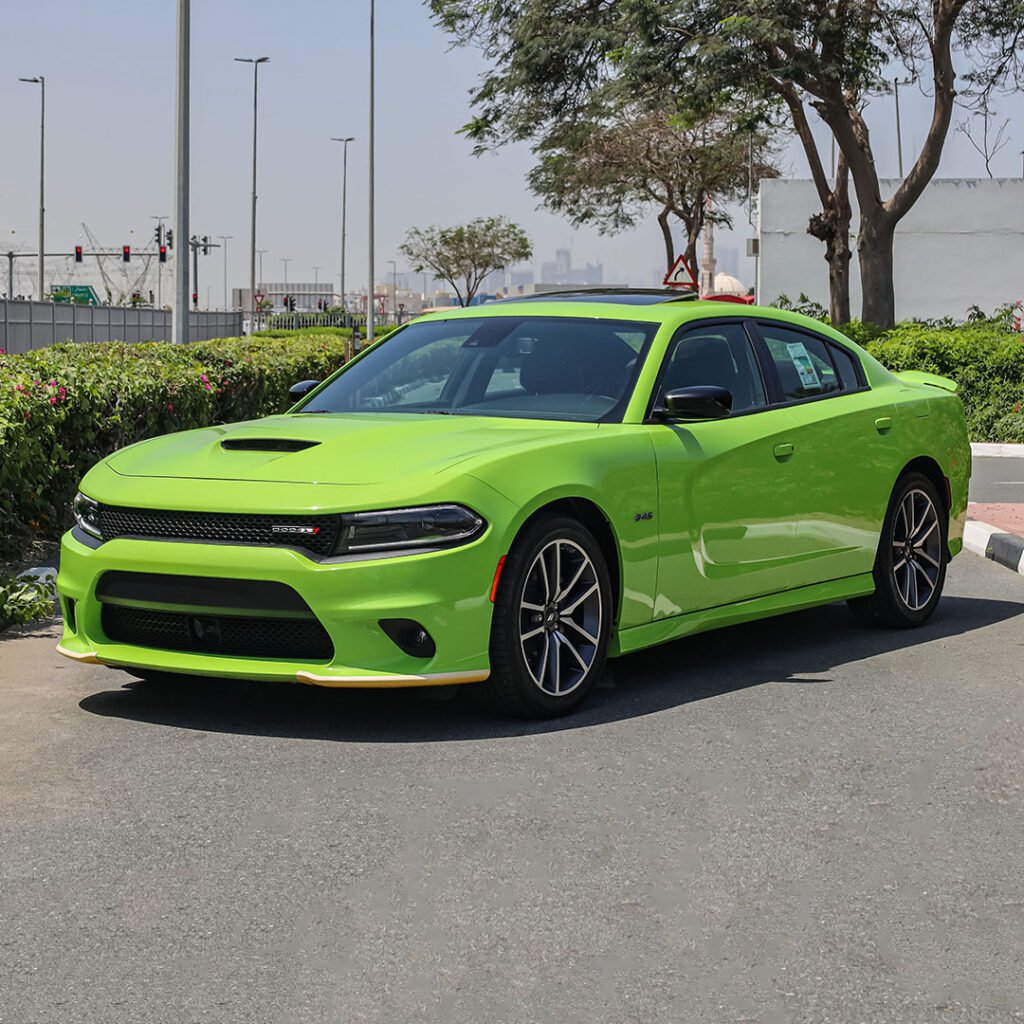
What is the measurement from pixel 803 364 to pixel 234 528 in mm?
3189

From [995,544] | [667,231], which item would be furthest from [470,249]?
[995,544]

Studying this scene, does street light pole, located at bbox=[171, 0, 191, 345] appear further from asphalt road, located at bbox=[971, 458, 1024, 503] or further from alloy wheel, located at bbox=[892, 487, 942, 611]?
alloy wheel, located at bbox=[892, 487, 942, 611]

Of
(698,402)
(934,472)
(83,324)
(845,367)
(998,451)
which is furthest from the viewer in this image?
(83,324)

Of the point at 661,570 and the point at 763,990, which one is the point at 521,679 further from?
the point at 763,990

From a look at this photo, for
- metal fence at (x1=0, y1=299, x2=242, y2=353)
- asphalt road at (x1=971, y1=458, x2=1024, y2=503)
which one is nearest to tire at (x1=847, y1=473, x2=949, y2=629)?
asphalt road at (x1=971, y1=458, x2=1024, y2=503)

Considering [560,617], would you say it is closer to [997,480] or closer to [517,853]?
[517,853]

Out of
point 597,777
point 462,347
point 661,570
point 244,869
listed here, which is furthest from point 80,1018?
point 462,347

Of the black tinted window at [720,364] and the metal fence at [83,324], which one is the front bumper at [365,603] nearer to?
the black tinted window at [720,364]

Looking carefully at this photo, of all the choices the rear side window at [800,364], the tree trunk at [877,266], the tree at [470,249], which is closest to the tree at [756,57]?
the tree trunk at [877,266]

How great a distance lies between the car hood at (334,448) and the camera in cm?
637

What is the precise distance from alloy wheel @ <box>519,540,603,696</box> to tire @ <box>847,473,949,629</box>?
7.56 ft

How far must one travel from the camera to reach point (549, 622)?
6578 mm

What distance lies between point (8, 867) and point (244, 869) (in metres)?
0.62

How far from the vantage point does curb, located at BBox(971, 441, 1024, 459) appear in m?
20.7
